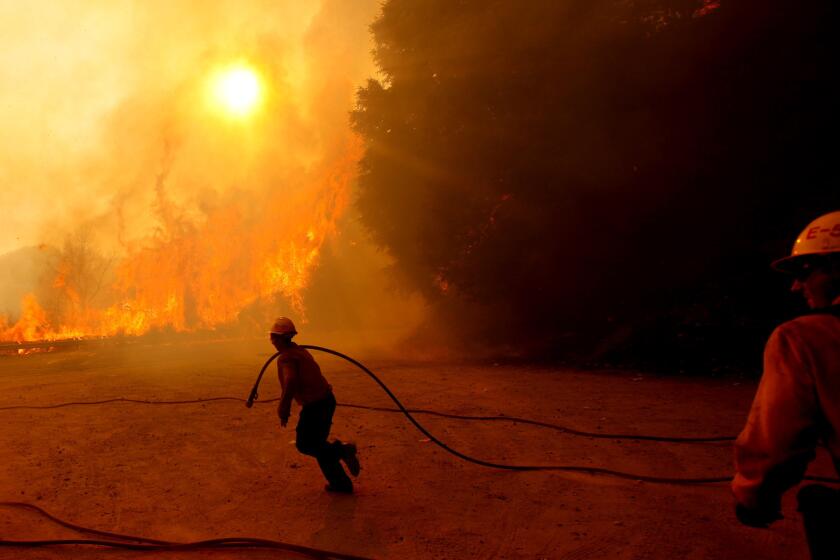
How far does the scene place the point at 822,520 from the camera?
5.95 feet

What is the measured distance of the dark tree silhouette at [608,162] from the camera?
12523mm

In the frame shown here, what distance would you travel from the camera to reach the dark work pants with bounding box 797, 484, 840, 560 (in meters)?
1.79

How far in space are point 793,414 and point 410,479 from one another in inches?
177

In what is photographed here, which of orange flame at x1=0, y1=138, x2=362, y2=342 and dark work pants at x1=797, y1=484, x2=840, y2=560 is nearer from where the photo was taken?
dark work pants at x1=797, y1=484, x2=840, y2=560

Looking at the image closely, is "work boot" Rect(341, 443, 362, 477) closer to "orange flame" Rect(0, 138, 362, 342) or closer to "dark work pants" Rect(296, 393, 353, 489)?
"dark work pants" Rect(296, 393, 353, 489)

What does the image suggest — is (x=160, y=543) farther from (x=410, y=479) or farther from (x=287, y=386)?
(x=410, y=479)

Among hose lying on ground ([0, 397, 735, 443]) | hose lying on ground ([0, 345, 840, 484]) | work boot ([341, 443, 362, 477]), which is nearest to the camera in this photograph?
work boot ([341, 443, 362, 477])

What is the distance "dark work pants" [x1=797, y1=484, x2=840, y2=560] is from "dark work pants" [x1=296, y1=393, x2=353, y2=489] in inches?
164

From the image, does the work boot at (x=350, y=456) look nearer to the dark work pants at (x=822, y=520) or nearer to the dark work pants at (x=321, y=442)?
the dark work pants at (x=321, y=442)

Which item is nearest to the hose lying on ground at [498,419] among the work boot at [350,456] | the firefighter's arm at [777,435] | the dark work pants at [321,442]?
the dark work pants at [321,442]

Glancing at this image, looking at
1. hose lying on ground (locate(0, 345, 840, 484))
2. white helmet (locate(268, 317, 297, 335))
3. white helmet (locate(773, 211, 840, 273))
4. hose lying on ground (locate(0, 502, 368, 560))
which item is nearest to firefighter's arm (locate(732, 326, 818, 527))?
white helmet (locate(773, 211, 840, 273))

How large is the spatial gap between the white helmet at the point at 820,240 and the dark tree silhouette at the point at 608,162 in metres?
11.9

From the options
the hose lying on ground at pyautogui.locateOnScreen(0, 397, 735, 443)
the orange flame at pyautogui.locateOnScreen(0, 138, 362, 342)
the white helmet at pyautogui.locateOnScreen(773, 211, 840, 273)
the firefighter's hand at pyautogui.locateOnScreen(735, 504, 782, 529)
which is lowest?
the hose lying on ground at pyautogui.locateOnScreen(0, 397, 735, 443)

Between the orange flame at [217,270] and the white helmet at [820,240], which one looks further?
the orange flame at [217,270]
